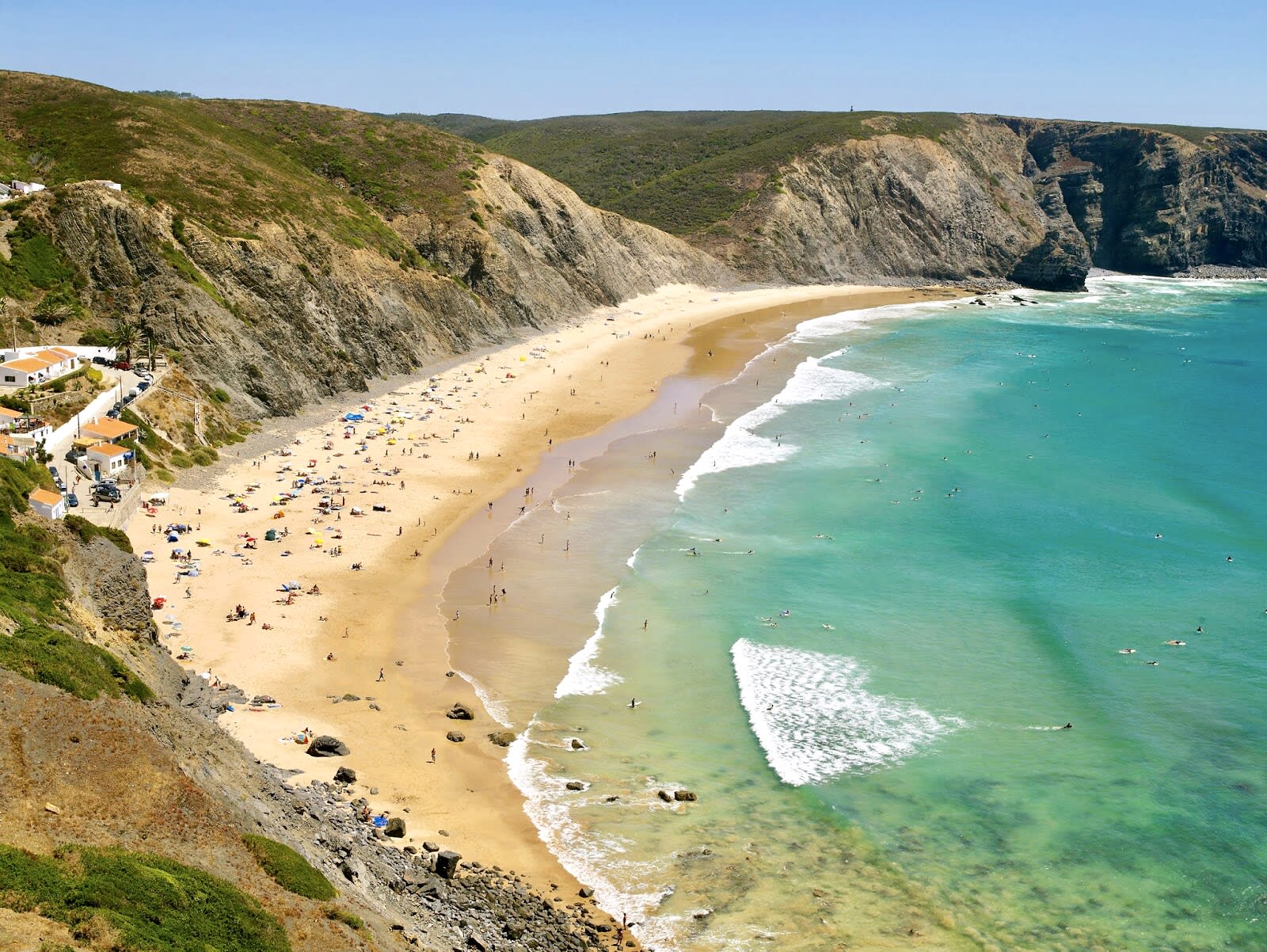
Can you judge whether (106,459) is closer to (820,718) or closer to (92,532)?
(92,532)

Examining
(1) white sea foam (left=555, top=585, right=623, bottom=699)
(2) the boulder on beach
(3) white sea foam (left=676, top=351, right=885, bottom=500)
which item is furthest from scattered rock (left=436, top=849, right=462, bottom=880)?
(3) white sea foam (left=676, top=351, right=885, bottom=500)

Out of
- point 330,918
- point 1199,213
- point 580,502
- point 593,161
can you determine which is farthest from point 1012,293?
point 330,918

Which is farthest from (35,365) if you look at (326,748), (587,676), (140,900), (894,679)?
(894,679)

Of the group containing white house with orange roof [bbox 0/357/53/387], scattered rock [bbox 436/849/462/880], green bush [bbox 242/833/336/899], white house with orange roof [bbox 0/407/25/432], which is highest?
white house with orange roof [bbox 0/357/53/387]

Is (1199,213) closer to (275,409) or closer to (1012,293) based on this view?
(1012,293)

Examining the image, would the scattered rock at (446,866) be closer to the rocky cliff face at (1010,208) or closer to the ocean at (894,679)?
the ocean at (894,679)

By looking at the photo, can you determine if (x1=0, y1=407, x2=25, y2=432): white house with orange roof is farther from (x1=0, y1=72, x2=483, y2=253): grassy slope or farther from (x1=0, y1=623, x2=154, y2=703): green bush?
(x1=0, y1=72, x2=483, y2=253): grassy slope
